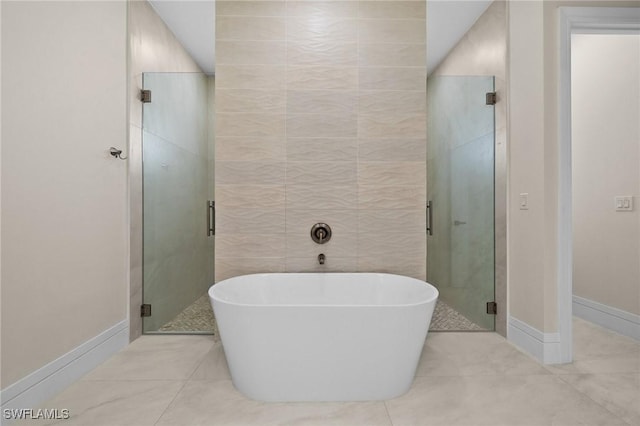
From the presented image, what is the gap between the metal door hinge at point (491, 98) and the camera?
2.62 metres

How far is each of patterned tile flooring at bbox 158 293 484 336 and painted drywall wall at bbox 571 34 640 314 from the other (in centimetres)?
112

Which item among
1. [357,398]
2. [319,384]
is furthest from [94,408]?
[357,398]

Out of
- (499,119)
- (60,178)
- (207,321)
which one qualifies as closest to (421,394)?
(207,321)

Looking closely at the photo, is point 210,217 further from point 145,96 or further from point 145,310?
point 145,96

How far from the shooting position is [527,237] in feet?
7.38

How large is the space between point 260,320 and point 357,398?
622 mm

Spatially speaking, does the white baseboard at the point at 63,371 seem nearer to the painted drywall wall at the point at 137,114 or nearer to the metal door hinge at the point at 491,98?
the painted drywall wall at the point at 137,114

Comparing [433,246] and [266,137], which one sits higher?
[266,137]

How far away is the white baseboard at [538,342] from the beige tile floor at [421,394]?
0.17 feet

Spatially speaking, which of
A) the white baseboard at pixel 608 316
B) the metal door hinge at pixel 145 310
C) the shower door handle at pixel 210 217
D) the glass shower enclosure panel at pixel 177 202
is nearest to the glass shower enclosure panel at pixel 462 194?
the white baseboard at pixel 608 316

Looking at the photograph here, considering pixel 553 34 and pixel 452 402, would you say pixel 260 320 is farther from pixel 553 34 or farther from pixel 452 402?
pixel 553 34

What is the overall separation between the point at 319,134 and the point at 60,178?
1561 mm

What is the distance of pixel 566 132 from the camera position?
2070 millimetres

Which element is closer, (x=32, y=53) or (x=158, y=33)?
(x=32, y=53)
